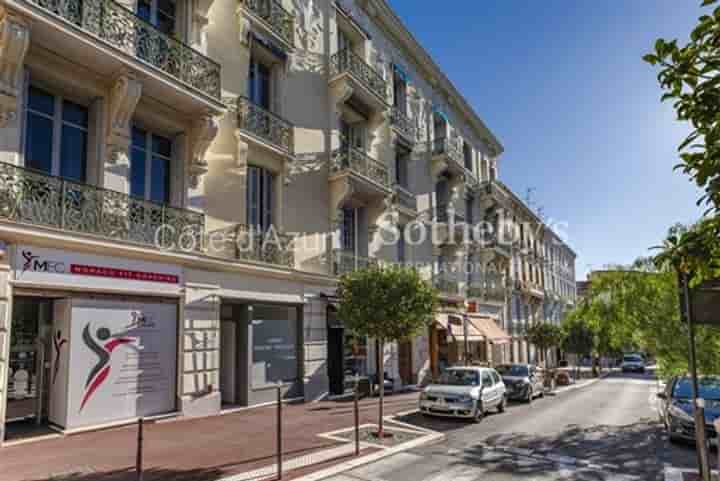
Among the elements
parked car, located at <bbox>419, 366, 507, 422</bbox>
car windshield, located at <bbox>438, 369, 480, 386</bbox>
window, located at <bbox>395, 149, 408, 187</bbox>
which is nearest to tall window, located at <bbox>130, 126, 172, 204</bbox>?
parked car, located at <bbox>419, 366, 507, 422</bbox>

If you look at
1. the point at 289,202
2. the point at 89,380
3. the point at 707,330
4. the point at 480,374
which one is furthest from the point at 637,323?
the point at 89,380

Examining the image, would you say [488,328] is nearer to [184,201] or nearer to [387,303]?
[387,303]

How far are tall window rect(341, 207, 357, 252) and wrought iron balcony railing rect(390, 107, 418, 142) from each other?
512 cm

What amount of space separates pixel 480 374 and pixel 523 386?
4.61 meters

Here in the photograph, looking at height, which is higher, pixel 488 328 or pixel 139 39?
pixel 139 39

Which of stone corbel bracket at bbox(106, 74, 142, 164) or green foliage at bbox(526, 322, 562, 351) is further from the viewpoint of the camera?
green foliage at bbox(526, 322, 562, 351)

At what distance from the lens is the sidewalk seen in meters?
7.12

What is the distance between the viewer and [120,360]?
33.7 ft

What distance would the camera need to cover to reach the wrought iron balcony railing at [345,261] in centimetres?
1689

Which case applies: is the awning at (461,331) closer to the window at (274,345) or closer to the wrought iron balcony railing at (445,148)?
the wrought iron balcony railing at (445,148)

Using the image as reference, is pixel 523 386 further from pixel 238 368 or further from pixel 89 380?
pixel 89 380

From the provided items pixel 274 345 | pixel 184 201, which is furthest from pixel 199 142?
pixel 274 345

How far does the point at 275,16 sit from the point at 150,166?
6.74 m

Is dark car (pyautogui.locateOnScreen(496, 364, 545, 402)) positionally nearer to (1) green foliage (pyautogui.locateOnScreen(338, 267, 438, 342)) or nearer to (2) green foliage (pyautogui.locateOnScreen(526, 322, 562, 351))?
(1) green foliage (pyautogui.locateOnScreen(338, 267, 438, 342))
